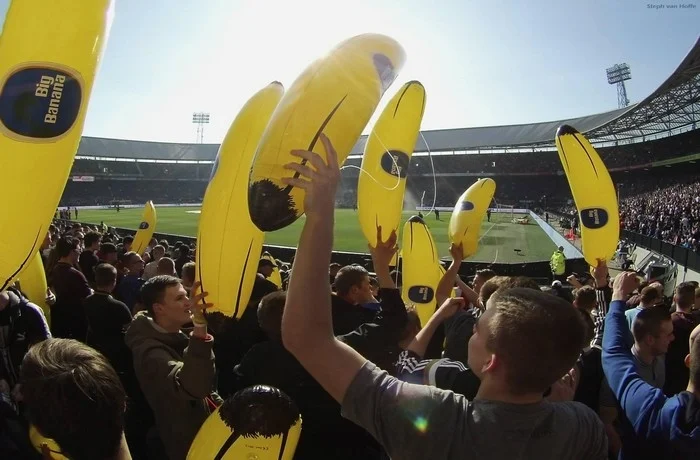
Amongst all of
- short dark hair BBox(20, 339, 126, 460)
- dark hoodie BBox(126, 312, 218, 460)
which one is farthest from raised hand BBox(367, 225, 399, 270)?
short dark hair BBox(20, 339, 126, 460)

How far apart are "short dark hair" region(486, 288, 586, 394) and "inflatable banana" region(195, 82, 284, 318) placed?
1861 millimetres

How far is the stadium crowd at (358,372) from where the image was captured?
121 centimetres

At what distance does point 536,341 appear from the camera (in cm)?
121

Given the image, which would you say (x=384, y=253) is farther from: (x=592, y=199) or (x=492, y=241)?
(x=492, y=241)

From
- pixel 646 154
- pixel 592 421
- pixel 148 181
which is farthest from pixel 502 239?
pixel 148 181

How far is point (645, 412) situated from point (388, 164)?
2.54 meters

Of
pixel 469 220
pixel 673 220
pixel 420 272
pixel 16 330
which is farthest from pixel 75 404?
pixel 673 220

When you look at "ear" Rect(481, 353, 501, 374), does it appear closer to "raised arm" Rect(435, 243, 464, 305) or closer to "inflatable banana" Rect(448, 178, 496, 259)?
"raised arm" Rect(435, 243, 464, 305)

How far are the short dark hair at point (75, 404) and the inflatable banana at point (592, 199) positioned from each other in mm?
4623

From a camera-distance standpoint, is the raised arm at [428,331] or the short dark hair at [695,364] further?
the raised arm at [428,331]

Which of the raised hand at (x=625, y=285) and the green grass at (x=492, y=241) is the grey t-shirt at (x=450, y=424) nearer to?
the raised hand at (x=625, y=285)

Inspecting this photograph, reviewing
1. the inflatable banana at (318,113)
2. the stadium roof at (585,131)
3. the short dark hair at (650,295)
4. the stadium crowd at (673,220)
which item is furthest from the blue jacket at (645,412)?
the stadium crowd at (673,220)

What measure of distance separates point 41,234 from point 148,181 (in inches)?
2973

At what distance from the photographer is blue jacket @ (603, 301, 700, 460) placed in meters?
1.75
